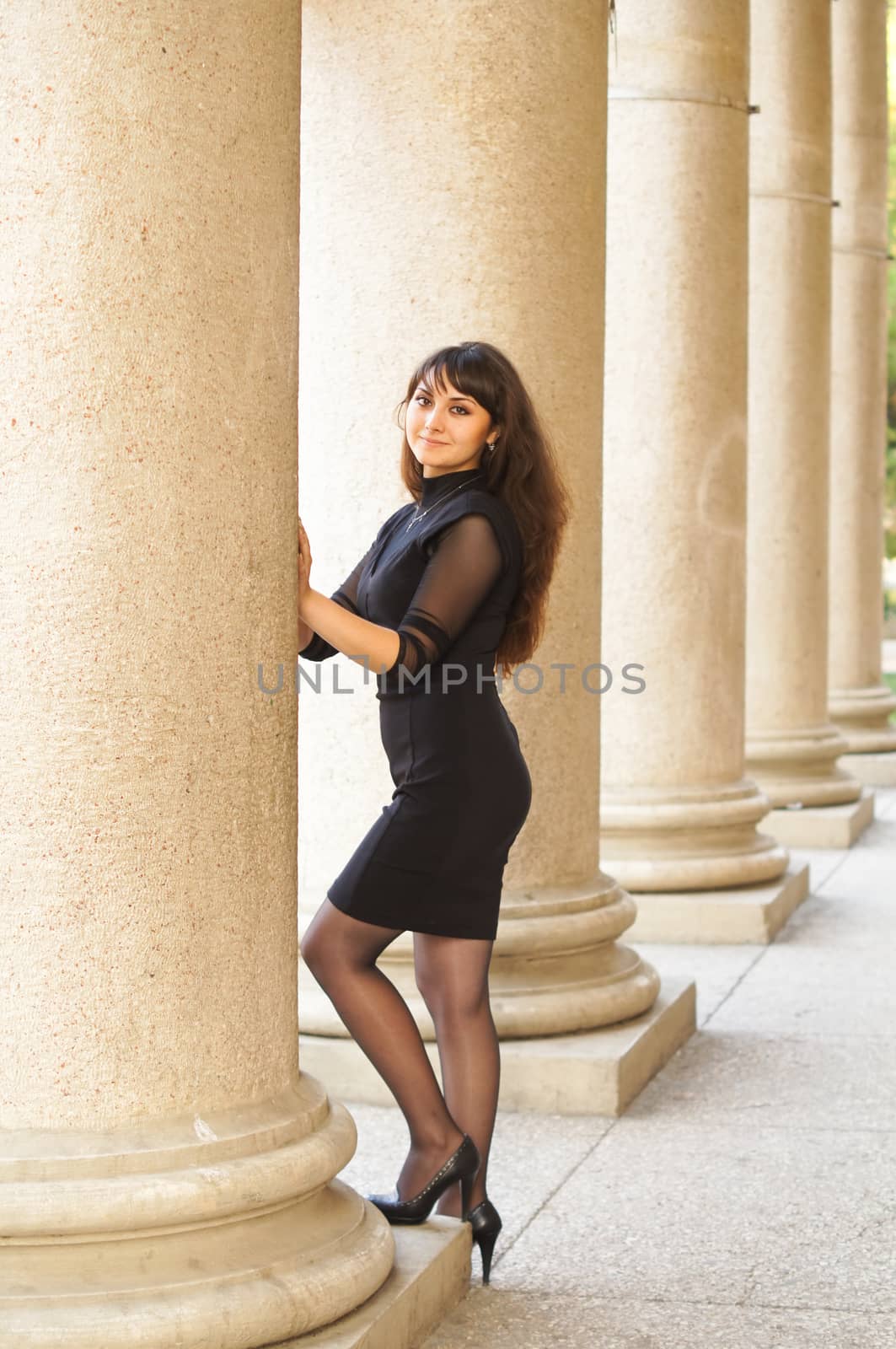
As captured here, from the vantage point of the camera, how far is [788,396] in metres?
22.8

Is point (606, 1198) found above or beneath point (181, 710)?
beneath

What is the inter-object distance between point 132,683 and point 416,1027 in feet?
8.82

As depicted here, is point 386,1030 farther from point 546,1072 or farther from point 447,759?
point 546,1072

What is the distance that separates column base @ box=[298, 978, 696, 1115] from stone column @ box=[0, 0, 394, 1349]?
4.59 metres

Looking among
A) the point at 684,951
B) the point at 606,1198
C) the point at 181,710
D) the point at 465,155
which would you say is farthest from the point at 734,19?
the point at 181,710

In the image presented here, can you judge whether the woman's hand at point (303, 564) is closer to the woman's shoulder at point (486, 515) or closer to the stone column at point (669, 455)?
the woman's shoulder at point (486, 515)

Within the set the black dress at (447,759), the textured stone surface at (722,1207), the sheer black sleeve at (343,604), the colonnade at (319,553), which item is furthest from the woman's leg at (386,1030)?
the sheer black sleeve at (343,604)

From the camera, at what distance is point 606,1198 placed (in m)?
9.82

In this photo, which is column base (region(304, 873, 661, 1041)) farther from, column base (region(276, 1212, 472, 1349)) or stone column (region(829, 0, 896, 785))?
stone column (region(829, 0, 896, 785))

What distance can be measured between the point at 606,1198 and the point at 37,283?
19.0 ft

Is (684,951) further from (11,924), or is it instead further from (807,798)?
(11,924)

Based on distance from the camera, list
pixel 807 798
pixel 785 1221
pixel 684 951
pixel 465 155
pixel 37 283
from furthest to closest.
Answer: pixel 807 798 < pixel 684 951 < pixel 465 155 < pixel 785 1221 < pixel 37 283

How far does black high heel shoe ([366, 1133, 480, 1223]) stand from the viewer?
326 inches

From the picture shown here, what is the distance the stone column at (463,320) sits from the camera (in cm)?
1128
